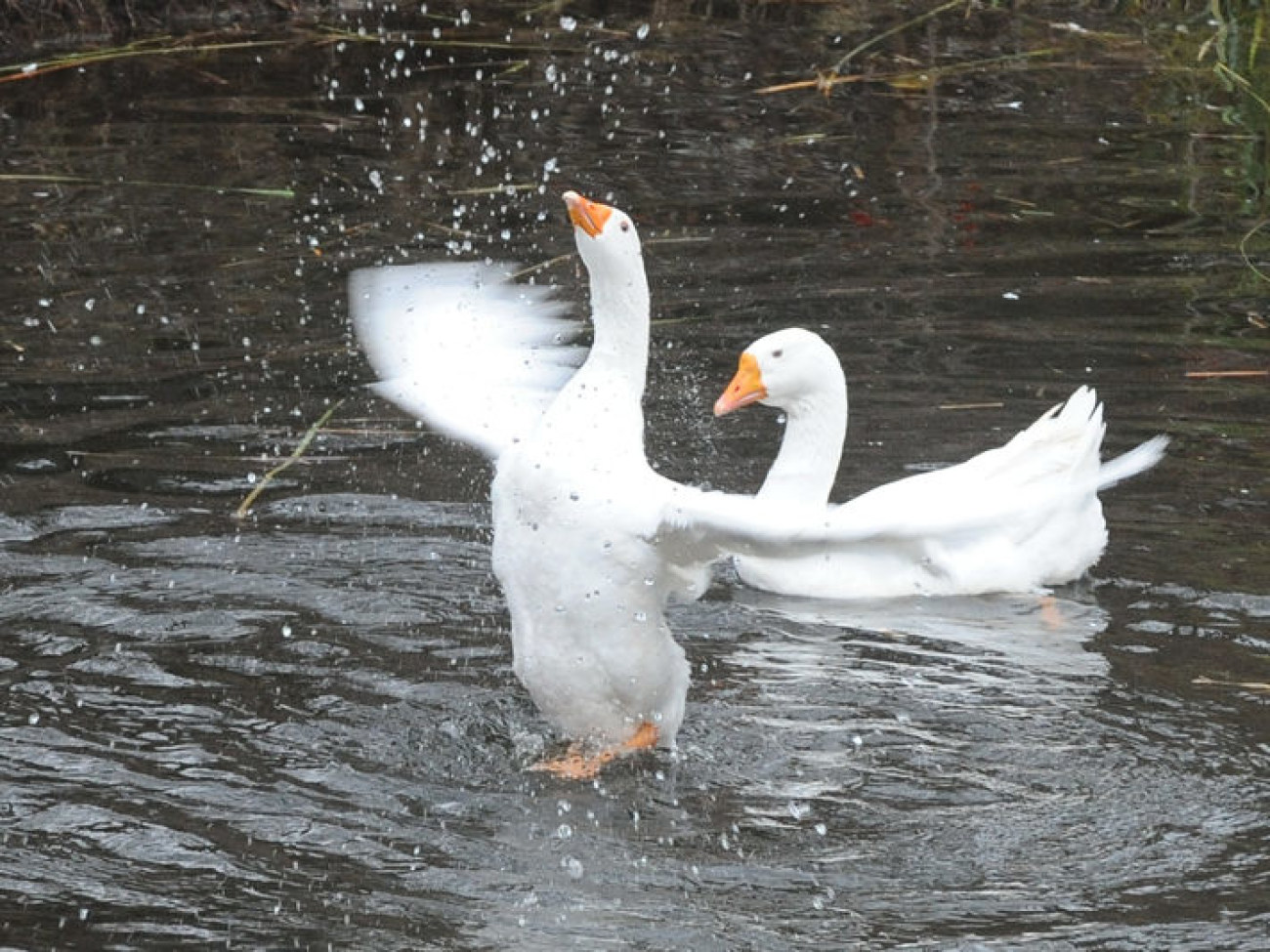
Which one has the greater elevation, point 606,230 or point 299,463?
point 606,230

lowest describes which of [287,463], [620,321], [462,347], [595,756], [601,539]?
[595,756]

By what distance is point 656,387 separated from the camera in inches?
305

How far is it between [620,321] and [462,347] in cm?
86

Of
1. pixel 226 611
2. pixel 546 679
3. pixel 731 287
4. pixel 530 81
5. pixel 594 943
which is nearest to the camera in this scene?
pixel 594 943

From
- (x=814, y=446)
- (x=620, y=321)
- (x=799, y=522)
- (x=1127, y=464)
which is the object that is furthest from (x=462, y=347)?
(x=1127, y=464)

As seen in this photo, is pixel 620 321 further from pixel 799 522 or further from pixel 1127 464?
pixel 1127 464

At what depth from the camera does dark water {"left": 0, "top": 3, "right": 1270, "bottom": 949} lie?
4527mm

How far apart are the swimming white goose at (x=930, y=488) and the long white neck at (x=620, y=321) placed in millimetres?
1078

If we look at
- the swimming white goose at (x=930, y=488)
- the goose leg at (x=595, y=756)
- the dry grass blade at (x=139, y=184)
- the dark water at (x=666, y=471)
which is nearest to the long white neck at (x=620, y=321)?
the goose leg at (x=595, y=756)

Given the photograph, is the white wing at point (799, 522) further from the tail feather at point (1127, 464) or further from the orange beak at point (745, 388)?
the orange beak at point (745, 388)

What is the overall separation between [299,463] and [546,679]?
7.21ft

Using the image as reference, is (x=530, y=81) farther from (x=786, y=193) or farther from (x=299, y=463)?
(x=299, y=463)

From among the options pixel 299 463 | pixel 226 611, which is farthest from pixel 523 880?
pixel 299 463

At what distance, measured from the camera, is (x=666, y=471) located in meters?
7.07
